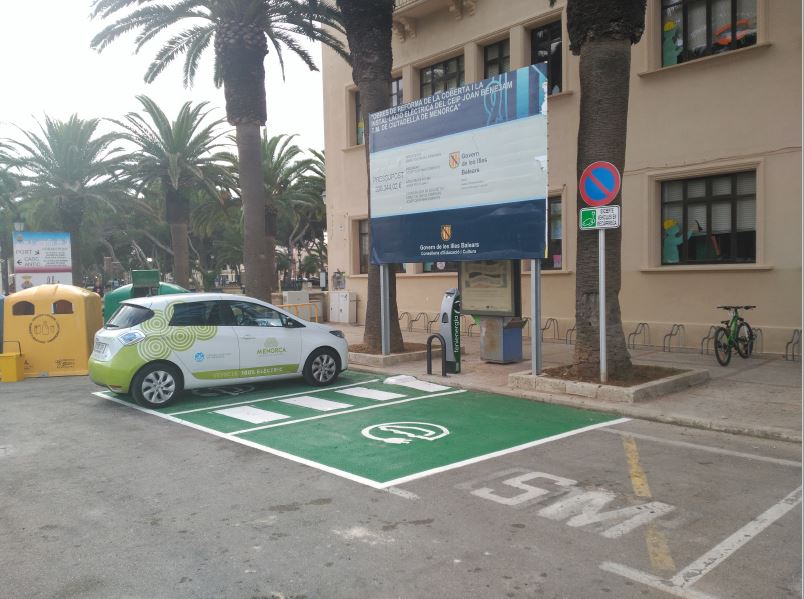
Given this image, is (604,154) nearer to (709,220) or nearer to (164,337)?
(709,220)

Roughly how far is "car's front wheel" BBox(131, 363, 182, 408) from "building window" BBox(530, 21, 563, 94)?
37.6ft

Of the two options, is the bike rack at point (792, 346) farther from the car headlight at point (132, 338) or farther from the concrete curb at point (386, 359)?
the car headlight at point (132, 338)

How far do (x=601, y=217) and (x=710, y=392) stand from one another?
9.75 feet

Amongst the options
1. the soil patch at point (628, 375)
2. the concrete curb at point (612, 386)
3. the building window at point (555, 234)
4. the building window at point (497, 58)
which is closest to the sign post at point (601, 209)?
the soil patch at point (628, 375)

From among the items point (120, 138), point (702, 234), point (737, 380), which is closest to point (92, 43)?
point (120, 138)

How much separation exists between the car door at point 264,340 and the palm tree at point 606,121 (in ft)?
14.8

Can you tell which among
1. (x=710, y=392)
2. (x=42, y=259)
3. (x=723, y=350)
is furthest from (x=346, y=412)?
(x=42, y=259)

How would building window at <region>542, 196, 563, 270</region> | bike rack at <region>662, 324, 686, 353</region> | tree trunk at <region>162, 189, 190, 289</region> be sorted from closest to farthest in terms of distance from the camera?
bike rack at <region>662, 324, 686, 353</region>, building window at <region>542, 196, 563, 270</region>, tree trunk at <region>162, 189, 190, 289</region>

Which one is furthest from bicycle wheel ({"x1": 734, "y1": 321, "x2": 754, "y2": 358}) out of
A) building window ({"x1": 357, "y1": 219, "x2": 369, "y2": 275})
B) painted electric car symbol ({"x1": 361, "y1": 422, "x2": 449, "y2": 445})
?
building window ({"x1": 357, "y1": 219, "x2": 369, "y2": 275})

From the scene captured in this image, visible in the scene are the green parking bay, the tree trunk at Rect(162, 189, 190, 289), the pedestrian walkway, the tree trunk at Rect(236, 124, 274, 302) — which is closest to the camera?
the green parking bay

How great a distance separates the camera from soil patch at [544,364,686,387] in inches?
373

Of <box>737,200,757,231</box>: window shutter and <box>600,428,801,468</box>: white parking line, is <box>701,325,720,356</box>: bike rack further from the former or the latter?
<box>600,428,801,468</box>: white parking line

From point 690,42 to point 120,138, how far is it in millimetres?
20860

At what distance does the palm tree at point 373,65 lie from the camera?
44.9 ft
